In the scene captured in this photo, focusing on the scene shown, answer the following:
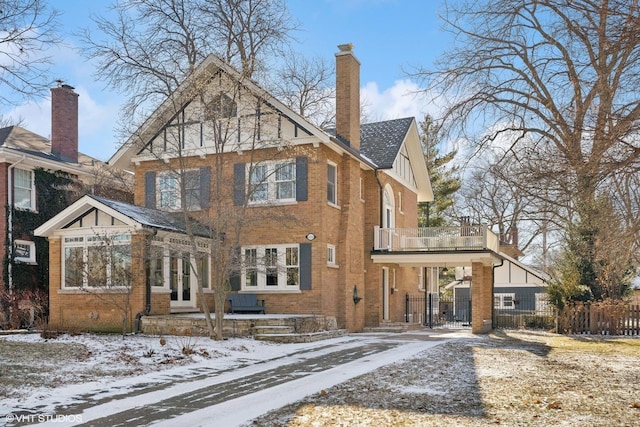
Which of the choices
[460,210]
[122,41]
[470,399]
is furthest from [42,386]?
[460,210]

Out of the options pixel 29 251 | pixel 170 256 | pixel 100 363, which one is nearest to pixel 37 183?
pixel 29 251

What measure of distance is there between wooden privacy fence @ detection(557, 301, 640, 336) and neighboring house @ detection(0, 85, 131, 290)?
62.4ft

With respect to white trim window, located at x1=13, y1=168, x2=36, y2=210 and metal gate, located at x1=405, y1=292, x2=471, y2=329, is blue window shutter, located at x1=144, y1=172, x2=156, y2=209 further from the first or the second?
metal gate, located at x1=405, y1=292, x2=471, y2=329

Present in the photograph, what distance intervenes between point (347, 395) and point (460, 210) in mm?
41880

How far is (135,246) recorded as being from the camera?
18.2 meters

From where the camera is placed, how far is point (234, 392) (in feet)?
32.2

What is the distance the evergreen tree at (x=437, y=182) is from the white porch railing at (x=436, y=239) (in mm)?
20546

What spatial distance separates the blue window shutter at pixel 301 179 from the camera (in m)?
21.2

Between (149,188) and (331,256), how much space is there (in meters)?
7.28

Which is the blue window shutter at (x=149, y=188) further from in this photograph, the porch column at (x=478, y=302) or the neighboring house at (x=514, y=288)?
the neighboring house at (x=514, y=288)

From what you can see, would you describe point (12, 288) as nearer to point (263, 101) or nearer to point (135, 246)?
point (135, 246)

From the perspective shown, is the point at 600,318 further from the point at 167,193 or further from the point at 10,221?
the point at 10,221

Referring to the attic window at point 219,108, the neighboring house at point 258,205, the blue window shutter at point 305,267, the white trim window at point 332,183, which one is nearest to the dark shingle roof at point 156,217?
the neighboring house at point 258,205

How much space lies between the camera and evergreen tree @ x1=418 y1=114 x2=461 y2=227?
4591 centimetres
